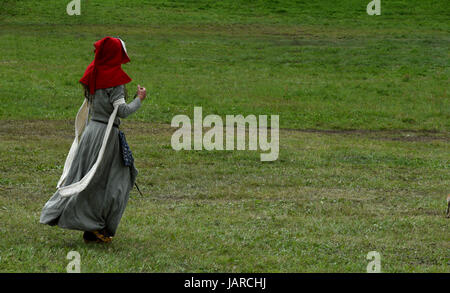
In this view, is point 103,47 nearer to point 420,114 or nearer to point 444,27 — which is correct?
point 420,114

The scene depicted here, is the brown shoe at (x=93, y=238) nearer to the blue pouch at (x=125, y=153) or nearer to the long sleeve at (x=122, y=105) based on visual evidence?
the blue pouch at (x=125, y=153)

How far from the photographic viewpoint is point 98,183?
8.17 m

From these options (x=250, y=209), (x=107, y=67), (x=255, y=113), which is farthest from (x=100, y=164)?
(x=255, y=113)

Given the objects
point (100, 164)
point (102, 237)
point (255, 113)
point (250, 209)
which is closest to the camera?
point (100, 164)

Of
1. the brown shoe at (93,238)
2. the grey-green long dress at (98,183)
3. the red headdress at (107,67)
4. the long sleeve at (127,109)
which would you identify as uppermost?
the red headdress at (107,67)

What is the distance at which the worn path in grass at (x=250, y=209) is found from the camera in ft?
26.3

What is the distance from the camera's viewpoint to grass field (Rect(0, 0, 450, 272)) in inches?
338

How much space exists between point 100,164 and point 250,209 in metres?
3.51

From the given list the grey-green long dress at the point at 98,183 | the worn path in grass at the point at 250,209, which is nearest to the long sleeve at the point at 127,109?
the grey-green long dress at the point at 98,183

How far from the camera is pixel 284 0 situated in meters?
47.4

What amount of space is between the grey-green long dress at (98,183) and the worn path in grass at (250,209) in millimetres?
346

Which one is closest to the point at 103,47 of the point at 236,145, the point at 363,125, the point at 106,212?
the point at 106,212

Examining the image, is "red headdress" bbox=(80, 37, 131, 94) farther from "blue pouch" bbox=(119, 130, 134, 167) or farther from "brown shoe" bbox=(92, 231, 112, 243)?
"brown shoe" bbox=(92, 231, 112, 243)

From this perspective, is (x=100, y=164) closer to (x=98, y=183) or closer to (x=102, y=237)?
(x=98, y=183)
